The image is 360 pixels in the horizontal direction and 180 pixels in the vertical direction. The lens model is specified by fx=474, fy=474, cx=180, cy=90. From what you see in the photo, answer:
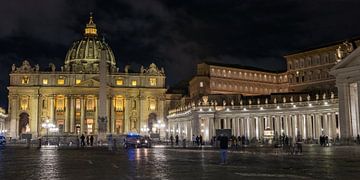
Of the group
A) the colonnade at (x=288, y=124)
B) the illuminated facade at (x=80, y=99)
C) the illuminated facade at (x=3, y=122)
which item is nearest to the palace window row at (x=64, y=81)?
the illuminated facade at (x=80, y=99)

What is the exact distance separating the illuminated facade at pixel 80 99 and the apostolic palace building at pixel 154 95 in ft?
1.01

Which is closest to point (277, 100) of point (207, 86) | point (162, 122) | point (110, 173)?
point (207, 86)

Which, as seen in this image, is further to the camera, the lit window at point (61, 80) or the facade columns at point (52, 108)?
the lit window at point (61, 80)

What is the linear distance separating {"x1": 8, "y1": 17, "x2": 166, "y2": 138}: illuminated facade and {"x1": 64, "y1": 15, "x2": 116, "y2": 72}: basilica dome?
7.52 m

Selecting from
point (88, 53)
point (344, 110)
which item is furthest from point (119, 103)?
point (344, 110)

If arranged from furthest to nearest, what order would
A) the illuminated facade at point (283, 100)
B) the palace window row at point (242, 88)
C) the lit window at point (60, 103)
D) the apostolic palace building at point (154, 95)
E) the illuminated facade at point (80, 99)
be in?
the lit window at point (60, 103)
the illuminated facade at point (80, 99)
the palace window row at point (242, 88)
the apostolic palace building at point (154, 95)
the illuminated facade at point (283, 100)

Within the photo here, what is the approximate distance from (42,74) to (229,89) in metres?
60.1

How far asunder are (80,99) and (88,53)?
2598cm

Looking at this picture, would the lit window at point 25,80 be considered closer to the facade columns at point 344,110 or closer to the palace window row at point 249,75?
the palace window row at point 249,75

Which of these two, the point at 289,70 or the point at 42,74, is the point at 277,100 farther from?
the point at 42,74

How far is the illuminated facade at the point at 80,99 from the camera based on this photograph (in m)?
148

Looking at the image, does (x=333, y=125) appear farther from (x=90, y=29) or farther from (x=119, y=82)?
(x=90, y=29)

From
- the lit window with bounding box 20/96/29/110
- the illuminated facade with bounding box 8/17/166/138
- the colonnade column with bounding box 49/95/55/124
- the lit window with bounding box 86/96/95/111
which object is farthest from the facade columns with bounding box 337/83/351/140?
the lit window with bounding box 20/96/29/110

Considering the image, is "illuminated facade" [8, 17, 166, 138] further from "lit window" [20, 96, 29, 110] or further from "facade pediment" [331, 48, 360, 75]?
"facade pediment" [331, 48, 360, 75]
